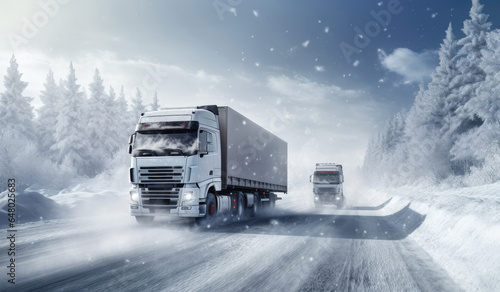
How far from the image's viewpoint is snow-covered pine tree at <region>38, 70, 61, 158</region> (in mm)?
43219

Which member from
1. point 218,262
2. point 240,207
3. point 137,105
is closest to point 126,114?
point 137,105

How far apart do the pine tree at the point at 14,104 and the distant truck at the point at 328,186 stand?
34329mm

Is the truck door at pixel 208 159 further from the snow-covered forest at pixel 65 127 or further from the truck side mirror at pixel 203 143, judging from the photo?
the snow-covered forest at pixel 65 127

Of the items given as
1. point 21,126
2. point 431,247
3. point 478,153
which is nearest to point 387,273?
point 431,247

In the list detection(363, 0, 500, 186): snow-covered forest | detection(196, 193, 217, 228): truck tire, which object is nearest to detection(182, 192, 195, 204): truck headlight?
detection(196, 193, 217, 228): truck tire

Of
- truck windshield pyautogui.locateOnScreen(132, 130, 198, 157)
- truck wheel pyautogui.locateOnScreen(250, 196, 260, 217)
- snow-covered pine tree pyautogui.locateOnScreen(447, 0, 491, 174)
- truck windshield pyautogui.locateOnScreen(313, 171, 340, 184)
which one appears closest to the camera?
truck windshield pyautogui.locateOnScreen(132, 130, 198, 157)

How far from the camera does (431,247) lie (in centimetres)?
770

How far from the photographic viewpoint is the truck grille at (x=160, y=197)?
1075cm

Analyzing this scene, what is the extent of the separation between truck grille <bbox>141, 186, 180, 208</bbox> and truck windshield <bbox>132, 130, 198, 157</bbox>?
1.15 m

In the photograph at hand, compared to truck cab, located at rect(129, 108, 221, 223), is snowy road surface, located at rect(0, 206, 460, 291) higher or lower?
lower

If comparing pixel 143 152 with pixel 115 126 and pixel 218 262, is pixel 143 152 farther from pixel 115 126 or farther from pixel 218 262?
pixel 115 126

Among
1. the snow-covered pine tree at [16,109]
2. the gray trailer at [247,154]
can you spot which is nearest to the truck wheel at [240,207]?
the gray trailer at [247,154]

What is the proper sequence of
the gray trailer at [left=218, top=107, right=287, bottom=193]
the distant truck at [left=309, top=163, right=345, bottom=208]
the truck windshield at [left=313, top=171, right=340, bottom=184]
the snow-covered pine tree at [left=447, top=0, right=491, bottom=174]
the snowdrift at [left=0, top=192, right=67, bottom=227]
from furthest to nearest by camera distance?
the snow-covered pine tree at [left=447, top=0, right=491, bottom=174], the truck windshield at [left=313, top=171, right=340, bottom=184], the distant truck at [left=309, top=163, right=345, bottom=208], the gray trailer at [left=218, top=107, right=287, bottom=193], the snowdrift at [left=0, top=192, right=67, bottom=227]

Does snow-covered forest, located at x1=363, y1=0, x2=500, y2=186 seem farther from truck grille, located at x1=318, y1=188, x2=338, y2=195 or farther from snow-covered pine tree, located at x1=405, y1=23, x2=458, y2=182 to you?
truck grille, located at x1=318, y1=188, x2=338, y2=195
